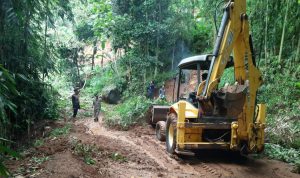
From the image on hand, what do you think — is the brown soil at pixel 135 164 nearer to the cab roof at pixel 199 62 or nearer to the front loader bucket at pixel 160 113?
the cab roof at pixel 199 62

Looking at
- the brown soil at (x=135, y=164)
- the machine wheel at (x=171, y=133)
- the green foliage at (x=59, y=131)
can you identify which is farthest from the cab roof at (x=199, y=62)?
the green foliage at (x=59, y=131)

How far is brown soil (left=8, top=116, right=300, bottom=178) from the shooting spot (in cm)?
622

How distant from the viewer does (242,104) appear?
7.26m

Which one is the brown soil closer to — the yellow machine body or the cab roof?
the yellow machine body

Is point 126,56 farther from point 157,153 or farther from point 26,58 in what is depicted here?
point 157,153

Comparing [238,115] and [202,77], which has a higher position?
[202,77]

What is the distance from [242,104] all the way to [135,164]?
8.59 feet

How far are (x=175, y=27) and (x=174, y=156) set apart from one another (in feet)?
56.4

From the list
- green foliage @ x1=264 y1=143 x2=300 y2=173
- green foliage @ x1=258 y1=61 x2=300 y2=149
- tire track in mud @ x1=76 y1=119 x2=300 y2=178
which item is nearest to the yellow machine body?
tire track in mud @ x1=76 y1=119 x2=300 y2=178

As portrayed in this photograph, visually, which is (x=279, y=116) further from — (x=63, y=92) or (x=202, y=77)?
(x=63, y=92)

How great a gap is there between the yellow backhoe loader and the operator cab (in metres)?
0.59

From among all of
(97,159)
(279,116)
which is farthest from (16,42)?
(279,116)

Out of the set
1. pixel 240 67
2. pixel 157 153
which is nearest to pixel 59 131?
pixel 157 153

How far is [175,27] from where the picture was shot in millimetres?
24188
